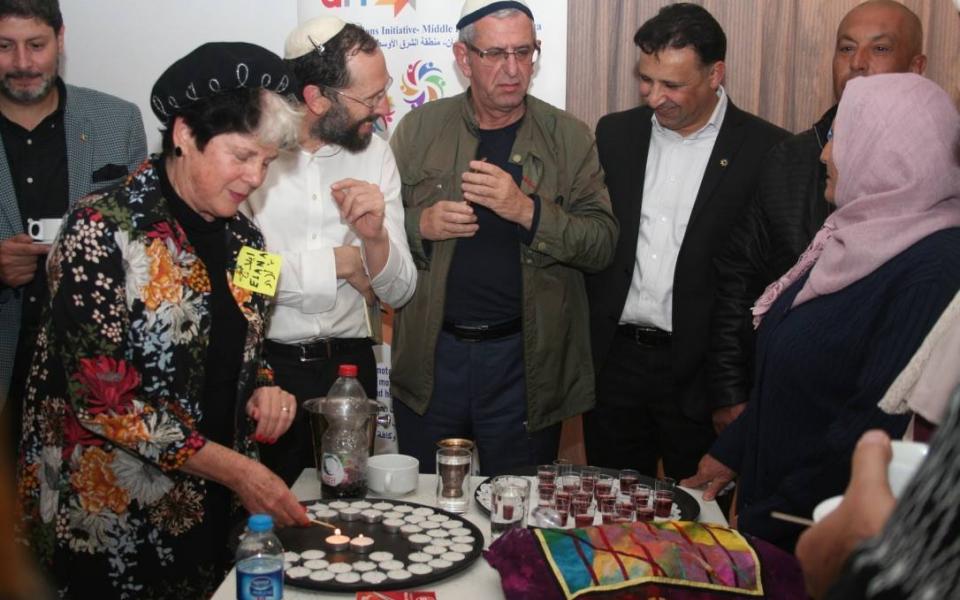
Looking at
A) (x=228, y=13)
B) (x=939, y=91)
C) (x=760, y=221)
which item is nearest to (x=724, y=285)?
(x=760, y=221)

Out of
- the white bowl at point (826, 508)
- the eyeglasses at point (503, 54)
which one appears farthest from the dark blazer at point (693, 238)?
the white bowl at point (826, 508)

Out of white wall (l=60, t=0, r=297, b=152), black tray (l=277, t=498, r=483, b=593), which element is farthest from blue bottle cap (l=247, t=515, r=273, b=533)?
white wall (l=60, t=0, r=297, b=152)

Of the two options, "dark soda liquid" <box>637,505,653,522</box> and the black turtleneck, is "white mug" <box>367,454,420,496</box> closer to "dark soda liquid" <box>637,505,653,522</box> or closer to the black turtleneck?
the black turtleneck

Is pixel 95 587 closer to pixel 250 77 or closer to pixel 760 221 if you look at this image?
pixel 250 77

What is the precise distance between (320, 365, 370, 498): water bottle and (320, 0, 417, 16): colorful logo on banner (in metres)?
1.97

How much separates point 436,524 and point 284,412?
0.51 meters

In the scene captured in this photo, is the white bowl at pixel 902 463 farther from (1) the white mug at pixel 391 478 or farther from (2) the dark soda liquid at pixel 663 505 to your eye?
(1) the white mug at pixel 391 478

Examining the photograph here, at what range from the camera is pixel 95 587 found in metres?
2.19

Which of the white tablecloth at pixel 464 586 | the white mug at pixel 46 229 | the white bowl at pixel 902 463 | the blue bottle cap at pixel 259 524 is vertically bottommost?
the white tablecloth at pixel 464 586

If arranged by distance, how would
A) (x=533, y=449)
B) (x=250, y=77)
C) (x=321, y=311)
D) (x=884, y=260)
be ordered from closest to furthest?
(x=884, y=260)
(x=250, y=77)
(x=321, y=311)
(x=533, y=449)

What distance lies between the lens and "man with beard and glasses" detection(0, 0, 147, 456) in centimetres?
306

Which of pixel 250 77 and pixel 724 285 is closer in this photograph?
pixel 250 77

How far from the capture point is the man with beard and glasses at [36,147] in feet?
10.1

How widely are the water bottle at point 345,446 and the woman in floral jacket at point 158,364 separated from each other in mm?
214
